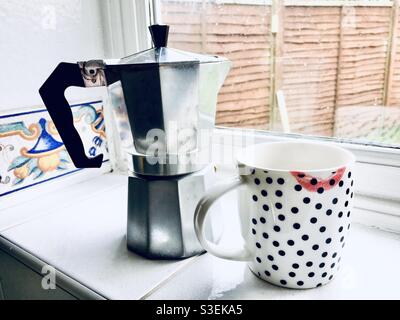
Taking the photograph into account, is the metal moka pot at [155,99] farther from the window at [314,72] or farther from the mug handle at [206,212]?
the window at [314,72]

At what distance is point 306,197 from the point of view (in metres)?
0.37

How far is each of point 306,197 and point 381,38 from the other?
320mm

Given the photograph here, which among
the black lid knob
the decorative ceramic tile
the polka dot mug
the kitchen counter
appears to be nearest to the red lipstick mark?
the polka dot mug

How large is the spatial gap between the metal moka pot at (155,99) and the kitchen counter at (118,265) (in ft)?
0.39

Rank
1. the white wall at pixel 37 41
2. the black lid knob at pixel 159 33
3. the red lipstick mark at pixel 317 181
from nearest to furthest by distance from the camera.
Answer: the red lipstick mark at pixel 317 181
the black lid knob at pixel 159 33
the white wall at pixel 37 41

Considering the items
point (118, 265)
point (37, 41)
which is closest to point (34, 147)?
point (37, 41)

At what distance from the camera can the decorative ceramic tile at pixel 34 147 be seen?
61cm

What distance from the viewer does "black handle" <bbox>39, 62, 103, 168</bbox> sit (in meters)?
0.46

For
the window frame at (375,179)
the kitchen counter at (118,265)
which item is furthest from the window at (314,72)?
the kitchen counter at (118,265)

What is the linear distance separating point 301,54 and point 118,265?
444mm

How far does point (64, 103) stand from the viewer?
479 mm

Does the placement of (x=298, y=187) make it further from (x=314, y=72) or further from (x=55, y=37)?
(x=55, y=37)

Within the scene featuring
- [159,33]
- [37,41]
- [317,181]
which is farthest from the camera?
[37,41]

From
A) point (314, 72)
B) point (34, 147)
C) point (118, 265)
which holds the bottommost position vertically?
point (118, 265)
